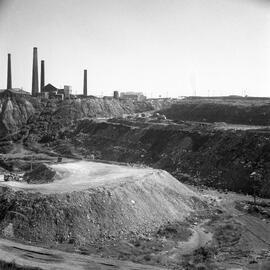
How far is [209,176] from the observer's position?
47.8 metres

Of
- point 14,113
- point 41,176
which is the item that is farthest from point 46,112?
point 41,176

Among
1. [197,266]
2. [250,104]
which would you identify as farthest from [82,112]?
[197,266]

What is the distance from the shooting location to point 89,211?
30234 millimetres

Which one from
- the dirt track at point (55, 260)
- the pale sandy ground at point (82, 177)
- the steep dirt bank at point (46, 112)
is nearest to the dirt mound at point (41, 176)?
the pale sandy ground at point (82, 177)

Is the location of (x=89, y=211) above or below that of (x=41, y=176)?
below

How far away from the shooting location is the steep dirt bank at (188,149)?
46094mm

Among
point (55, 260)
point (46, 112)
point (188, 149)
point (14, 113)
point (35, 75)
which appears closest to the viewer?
point (55, 260)

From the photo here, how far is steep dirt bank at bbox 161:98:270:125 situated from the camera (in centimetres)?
6806

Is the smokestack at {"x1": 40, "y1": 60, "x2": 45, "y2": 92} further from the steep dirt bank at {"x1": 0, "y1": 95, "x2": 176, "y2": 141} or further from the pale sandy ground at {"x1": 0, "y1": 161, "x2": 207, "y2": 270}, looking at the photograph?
the pale sandy ground at {"x1": 0, "y1": 161, "x2": 207, "y2": 270}

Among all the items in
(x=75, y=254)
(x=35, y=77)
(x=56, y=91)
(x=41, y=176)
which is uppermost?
(x=35, y=77)

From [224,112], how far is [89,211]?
49.0 m

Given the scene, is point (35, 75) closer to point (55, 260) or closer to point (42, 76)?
point (42, 76)

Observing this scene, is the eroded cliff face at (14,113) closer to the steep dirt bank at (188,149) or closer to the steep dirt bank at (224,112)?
the steep dirt bank at (188,149)

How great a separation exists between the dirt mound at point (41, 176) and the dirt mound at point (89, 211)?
5.43 ft
